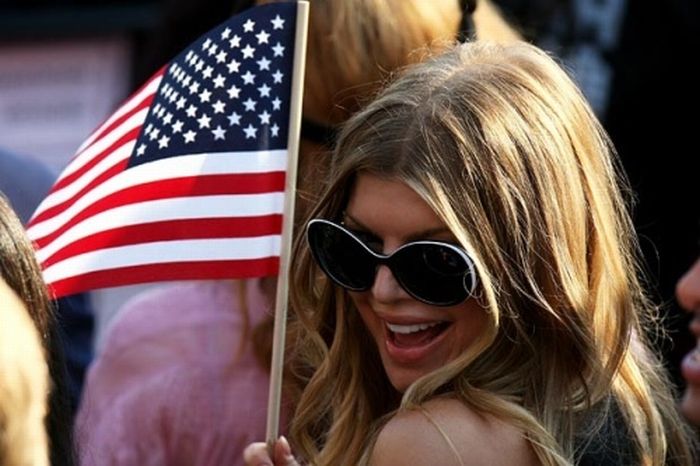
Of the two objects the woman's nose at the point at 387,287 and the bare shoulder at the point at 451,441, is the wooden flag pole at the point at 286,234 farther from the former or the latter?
the bare shoulder at the point at 451,441

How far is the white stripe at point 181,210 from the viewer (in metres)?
3.82

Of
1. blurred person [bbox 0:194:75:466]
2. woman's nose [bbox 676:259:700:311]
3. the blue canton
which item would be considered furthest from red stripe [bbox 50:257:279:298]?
woman's nose [bbox 676:259:700:311]

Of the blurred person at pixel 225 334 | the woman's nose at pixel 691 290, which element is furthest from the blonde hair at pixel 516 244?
the woman's nose at pixel 691 290

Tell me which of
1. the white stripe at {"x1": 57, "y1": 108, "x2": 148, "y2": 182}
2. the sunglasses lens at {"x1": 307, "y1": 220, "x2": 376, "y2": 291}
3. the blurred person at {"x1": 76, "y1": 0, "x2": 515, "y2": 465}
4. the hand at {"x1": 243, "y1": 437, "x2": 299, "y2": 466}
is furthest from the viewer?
the blurred person at {"x1": 76, "y1": 0, "x2": 515, "y2": 465}

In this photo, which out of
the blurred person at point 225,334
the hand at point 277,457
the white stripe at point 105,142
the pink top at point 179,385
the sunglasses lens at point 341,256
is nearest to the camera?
the sunglasses lens at point 341,256

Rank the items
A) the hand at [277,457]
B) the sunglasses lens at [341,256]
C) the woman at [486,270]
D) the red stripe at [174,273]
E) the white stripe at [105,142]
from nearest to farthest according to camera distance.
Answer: the woman at [486,270], the sunglasses lens at [341,256], the hand at [277,457], the red stripe at [174,273], the white stripe at [105,142]

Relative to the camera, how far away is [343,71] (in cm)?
427

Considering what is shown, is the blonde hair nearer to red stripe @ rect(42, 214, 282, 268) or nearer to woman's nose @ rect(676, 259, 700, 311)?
red stripe @ rect(42, 214, 282, 268)

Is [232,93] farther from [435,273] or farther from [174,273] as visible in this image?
[435,273]

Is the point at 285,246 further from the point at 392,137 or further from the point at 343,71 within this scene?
the point at 343,71

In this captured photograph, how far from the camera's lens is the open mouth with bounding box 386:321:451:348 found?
340 cm

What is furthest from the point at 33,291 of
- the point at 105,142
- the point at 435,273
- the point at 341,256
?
the point at 105,142

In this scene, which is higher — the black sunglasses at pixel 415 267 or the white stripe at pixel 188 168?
the black sunglasses at pixel 415 267

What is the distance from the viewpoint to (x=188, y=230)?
3844 millimetres
